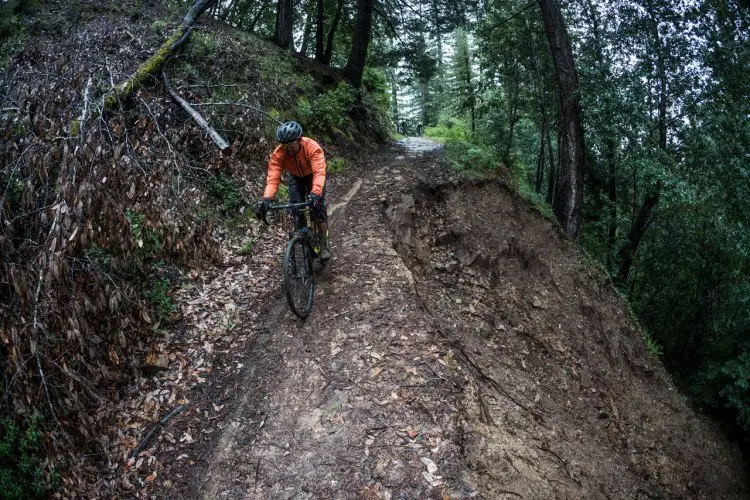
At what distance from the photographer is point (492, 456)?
4.56m

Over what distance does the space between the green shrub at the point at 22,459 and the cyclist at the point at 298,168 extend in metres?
3.05

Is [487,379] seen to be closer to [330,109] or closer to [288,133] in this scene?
[288,133]

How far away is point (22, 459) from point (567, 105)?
11.9m

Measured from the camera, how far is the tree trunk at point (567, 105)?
11.0 meters

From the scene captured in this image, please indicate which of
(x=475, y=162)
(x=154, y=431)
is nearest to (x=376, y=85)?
(x=475, y=162)

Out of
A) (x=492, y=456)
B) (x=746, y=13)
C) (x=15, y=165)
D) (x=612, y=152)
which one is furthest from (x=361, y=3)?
(x=492, y=456)

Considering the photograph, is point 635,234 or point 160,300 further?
point 635,234

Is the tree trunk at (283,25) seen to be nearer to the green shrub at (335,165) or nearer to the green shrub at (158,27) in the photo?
the green shrub at (158,27)

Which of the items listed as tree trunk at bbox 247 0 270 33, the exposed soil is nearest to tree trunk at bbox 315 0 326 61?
tree trunk at bbox 247 0 270 33

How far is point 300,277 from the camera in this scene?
6.18m

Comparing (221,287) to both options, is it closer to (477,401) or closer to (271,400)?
(271,400)

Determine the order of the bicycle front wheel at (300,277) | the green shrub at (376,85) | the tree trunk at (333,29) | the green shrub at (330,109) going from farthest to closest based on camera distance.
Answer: the green shrub at (376,85) < the tree trunk at (333,29) < the green shrub at (330,109) < the bicycle front wheel at (300,277)

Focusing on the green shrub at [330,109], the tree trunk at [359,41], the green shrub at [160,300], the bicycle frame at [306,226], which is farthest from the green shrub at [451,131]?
the green shrub at [160,300]

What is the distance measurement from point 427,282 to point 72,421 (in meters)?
5.45
